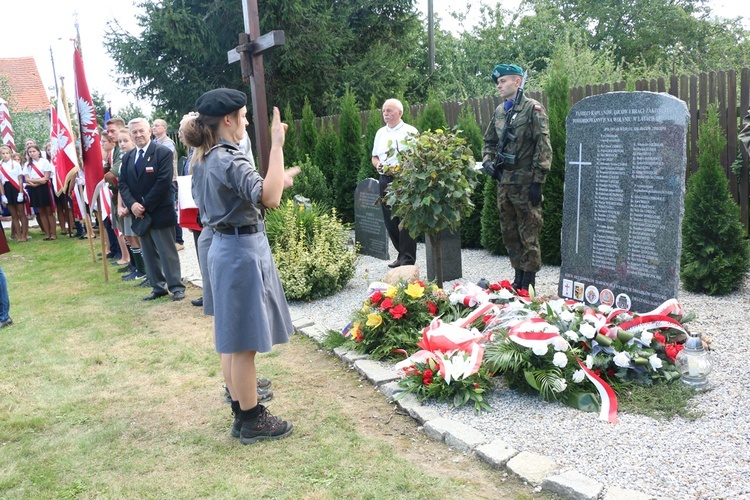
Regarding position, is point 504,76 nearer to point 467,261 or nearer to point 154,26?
point 467,261

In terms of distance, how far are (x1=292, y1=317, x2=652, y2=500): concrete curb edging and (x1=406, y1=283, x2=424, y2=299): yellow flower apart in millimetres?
630

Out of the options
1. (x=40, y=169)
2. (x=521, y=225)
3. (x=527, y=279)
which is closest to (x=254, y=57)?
(x=521, y=225)

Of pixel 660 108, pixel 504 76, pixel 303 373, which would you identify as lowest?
pixel 303 373

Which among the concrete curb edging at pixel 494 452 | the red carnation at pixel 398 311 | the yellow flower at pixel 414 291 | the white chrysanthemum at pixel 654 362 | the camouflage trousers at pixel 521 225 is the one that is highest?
the camouflage trousers at pixel 521 225

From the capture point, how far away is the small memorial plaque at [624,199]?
181 inches

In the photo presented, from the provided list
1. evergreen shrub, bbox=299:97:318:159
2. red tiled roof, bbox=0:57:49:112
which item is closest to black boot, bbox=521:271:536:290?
evergreen shrub, bbox=299:97:318:159

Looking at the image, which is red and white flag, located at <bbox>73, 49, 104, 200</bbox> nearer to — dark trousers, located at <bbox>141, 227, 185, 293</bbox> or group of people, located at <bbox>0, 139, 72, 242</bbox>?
dark trousers, located at <bbox>141, 227, 185, 293</bbox>

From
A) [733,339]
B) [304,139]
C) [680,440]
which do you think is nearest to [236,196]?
[680,440]

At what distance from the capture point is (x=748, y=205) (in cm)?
708

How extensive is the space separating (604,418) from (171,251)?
5509 mm

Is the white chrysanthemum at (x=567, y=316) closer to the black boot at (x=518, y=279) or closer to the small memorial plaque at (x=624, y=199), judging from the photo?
the small memorial plaque at (x=624, y=199)

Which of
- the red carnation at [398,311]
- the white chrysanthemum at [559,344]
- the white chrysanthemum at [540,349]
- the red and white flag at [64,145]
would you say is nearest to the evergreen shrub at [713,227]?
the white chrysanthemum at [559,344]

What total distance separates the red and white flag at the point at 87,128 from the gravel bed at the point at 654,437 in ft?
22.5

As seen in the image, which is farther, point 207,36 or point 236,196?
point 207,36
